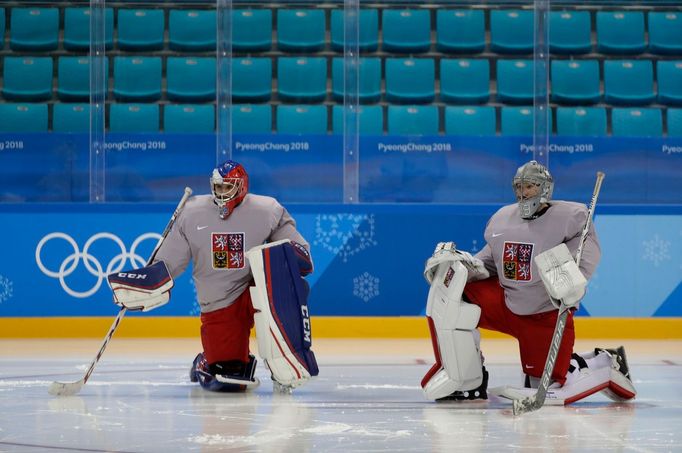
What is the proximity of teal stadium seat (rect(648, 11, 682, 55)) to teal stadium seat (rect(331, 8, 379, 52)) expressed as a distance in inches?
77.1

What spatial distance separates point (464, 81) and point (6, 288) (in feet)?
11.0

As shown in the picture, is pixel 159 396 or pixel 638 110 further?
pixel 638 110

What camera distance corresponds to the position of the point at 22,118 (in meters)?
7.43

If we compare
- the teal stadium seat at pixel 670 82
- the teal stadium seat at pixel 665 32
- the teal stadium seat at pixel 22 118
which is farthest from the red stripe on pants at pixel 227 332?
the teal stadium seat at pixel 665 32

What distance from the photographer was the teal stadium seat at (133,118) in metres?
7.59

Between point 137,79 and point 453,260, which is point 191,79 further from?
point 453,260

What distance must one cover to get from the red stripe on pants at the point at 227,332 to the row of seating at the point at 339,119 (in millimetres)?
2482

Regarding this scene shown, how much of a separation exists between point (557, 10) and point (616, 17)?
0.58 meters

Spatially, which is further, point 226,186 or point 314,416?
point 226,186

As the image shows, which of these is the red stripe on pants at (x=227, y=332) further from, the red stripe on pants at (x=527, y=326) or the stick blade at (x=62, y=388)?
the red stripe on pants at (x=527, y=326)

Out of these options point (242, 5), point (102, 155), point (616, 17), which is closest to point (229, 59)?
point (242, 5)

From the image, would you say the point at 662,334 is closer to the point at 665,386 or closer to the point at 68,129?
→ the point at 665,386

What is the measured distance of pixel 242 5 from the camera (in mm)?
7898

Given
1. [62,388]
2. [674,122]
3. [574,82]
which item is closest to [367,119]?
[574,82]
